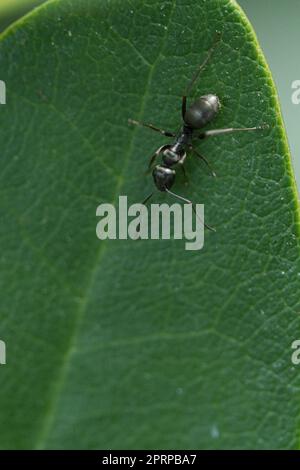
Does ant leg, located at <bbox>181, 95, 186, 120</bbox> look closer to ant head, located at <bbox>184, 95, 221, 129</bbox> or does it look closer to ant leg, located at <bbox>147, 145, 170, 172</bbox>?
ant head, located at <bbox>184, 95, 221, 129</bbox>

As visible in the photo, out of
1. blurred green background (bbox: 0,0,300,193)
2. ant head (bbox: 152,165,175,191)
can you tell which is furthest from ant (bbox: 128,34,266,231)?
blurred green background (bbox: 0,0,300,193)

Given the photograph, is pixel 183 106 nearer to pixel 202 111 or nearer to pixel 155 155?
pixel 202 111

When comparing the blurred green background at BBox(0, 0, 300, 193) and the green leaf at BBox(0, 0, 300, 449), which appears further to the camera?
the blurred green background at BBox(0, 0, 300, 193)

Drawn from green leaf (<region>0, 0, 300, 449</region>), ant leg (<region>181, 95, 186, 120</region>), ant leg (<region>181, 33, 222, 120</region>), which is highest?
ant leg (<region>181, 33, 222, 120</region>)

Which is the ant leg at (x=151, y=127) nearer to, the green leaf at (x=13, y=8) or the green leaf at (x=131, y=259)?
the green leaf at (x=131, y=259)

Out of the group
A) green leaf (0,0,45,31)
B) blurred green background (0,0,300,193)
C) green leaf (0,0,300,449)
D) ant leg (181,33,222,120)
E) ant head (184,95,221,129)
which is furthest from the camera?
blurred green background (0,0,300,193)

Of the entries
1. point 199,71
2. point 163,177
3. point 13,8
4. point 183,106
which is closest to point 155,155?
point 163,177

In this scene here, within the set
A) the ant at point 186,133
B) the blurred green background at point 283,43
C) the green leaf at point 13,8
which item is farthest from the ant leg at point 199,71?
the blurred green background at point 283,43
